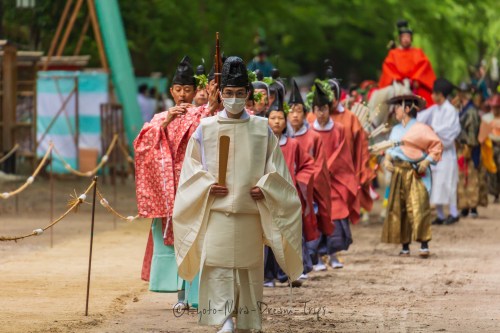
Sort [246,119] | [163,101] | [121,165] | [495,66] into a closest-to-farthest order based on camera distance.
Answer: [246,119] → [121,165] → [163,101] → [495,66]

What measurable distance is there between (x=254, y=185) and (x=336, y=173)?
19.1 feet

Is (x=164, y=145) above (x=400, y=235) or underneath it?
above

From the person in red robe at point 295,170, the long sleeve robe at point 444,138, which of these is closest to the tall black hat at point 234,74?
the person in red robe at point 295,170

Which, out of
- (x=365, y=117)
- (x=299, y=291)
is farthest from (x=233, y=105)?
(x=365, y=117)

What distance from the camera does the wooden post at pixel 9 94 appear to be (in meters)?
24.8

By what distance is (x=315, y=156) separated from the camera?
13.8 metres

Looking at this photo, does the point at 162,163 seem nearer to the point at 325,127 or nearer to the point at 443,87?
the point at 325,127

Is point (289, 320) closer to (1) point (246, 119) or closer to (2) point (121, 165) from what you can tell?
(1) point (246, 119)

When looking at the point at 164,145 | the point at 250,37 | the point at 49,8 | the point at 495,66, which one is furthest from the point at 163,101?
the point at 164,145

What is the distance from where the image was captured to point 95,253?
629 inches

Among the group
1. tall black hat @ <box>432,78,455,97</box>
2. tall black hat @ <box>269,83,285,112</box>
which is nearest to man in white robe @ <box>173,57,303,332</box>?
tall black hat @ <box>269,83,285,112</box>

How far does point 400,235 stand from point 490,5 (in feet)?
56.9

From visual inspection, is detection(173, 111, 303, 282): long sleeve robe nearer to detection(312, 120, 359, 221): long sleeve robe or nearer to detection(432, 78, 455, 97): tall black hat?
detection(312, 120, 359, 221): long sleeve robe

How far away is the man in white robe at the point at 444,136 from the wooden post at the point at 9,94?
7466 millimetres
